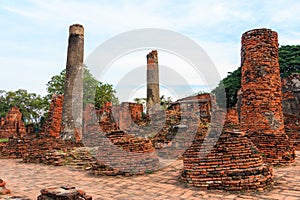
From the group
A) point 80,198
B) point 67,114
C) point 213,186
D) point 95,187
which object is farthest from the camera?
point 67,114

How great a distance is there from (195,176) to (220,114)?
→ 612cm

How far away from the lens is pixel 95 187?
508 centimetres

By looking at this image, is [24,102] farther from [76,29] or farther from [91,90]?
[76,29]

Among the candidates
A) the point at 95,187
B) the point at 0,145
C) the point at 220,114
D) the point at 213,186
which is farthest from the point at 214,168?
the point at 0,145

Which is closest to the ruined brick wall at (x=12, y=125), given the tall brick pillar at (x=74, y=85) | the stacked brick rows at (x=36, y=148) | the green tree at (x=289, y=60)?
the stacked brick rows at (x=36, y=148)

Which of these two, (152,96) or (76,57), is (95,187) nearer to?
(76,57)

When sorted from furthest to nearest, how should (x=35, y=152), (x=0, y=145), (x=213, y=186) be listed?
(x=0, y=145)
(x=35, y=152)
(x=213, y=186)

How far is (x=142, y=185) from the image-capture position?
201 inches

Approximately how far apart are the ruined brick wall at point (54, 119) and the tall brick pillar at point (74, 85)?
1.45 ft

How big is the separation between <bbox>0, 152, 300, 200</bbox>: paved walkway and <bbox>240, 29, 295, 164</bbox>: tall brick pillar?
123 cm

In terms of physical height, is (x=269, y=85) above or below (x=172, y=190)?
above

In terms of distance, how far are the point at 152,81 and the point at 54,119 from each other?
6.99 m

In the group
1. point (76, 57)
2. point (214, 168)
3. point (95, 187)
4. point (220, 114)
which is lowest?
point (95, 187)

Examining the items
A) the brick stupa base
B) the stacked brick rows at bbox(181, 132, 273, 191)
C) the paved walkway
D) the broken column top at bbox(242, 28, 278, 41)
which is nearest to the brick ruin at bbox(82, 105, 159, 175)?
the paved walkway
